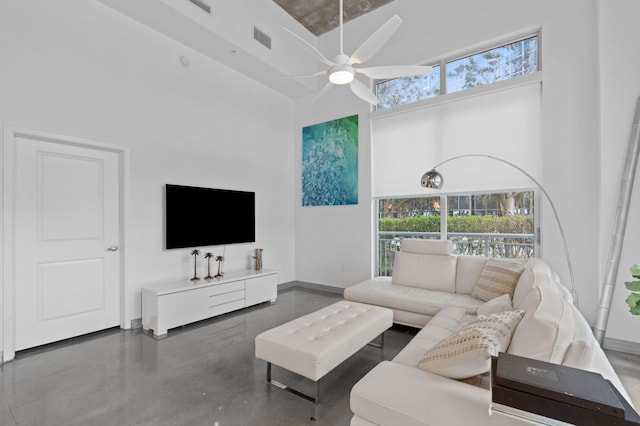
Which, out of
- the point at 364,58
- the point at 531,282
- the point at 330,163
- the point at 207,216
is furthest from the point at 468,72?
the point at 207,216

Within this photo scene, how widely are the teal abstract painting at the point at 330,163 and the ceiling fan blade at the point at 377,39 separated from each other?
234 cm

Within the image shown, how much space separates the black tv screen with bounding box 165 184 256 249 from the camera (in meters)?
3.91

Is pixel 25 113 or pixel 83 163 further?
pixel 83 163

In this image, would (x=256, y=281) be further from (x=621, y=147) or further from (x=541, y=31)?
(x=541, y=31)

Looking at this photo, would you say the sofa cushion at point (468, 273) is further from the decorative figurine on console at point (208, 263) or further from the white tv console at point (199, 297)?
the decorative figurine on console at point (208, 263)

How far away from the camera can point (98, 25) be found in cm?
331

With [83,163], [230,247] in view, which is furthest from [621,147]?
[83,163]

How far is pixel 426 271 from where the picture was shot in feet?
12.1

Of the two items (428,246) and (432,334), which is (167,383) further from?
(428,246)

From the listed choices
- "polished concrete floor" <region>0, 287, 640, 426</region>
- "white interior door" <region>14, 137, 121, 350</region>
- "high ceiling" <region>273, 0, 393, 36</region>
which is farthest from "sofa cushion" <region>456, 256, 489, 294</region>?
"high ceiling" <region>273, 0, 393, 36</region>

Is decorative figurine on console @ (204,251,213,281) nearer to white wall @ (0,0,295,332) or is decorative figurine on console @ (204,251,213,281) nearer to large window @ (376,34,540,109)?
white wall @ (0,0,295,332)

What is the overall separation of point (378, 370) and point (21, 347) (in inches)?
133

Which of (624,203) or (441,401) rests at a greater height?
(624,203)

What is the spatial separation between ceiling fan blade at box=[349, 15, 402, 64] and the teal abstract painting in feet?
7.68
